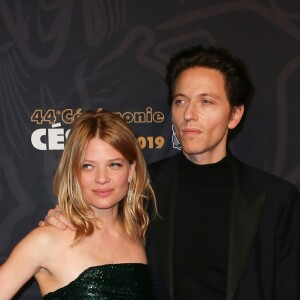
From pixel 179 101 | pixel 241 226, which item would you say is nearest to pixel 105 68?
pixel 179 101

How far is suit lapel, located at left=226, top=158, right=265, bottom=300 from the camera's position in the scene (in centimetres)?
206

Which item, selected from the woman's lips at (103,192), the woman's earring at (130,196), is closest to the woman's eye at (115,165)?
the woman's lips at (103,192)

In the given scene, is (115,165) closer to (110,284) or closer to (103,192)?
(103,192)

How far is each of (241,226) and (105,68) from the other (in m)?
1.25

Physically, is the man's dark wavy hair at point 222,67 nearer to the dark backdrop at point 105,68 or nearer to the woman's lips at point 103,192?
the dark backdrop at point 105,68

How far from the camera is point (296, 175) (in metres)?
2.87

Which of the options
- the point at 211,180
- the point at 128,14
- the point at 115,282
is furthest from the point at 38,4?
the point at 115,282

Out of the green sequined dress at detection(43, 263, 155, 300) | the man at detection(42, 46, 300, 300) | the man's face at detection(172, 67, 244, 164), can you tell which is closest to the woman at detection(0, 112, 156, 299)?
the green sequined dress at detection(43, 263, 155, 300)

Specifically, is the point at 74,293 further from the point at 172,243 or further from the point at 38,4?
the point at 38,4

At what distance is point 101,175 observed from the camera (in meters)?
1.99

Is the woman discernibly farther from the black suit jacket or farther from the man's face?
the man's face

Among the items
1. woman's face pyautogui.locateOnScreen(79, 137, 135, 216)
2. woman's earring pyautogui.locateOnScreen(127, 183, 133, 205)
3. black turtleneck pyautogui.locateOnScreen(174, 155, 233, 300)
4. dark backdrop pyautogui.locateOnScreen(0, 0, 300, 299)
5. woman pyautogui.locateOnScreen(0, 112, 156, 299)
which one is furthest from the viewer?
dark backdrop pyautogui.locateOnScreen(0, 0, 300, 299)

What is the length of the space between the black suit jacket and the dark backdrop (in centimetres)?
75

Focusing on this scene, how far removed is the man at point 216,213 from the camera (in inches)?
82.7
